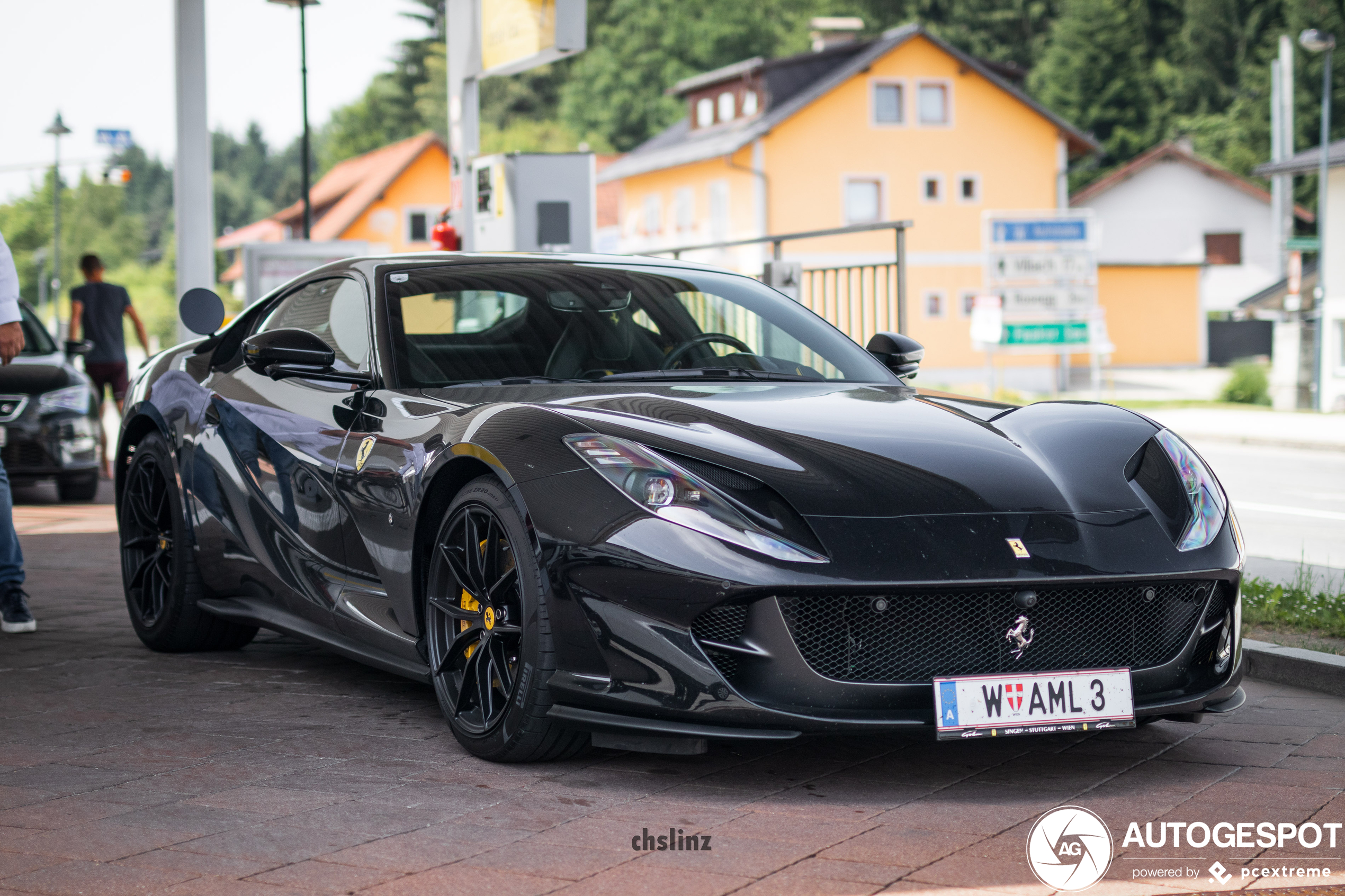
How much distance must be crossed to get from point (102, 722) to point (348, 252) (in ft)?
44.0

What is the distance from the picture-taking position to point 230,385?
5391 millimetres

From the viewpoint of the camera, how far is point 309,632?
481cm

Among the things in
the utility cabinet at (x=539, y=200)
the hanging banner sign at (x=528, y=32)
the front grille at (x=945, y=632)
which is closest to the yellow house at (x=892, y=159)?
the hanging banner sign at (x=528, y=32)

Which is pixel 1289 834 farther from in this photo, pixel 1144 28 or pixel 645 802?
pixel 1144 28

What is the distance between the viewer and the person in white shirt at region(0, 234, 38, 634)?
604 cm

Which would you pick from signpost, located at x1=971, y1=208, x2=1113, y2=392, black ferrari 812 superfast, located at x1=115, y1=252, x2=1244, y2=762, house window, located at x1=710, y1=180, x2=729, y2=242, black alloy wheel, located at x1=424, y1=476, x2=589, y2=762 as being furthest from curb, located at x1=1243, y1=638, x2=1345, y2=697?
house window, located at x1=710, y1=180, x2=729, y2=242

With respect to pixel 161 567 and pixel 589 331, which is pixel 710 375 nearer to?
pixel 589 331

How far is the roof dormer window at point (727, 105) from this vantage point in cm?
5009

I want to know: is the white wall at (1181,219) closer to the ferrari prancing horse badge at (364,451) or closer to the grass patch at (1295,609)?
the grass patch at (1295,609)

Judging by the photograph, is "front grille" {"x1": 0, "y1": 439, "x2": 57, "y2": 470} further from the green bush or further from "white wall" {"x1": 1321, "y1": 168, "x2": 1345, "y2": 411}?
"white wall" {"x1": 1321, "y1": 168, "x2": 1345, "y2": 411}

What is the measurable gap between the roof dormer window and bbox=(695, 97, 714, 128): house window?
538 mm

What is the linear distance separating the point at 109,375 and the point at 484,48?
172 inches

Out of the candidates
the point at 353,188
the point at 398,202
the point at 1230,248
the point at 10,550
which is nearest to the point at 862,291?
the point at 10,550

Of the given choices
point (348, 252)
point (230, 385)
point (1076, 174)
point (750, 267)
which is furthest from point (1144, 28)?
point (230, 385)
